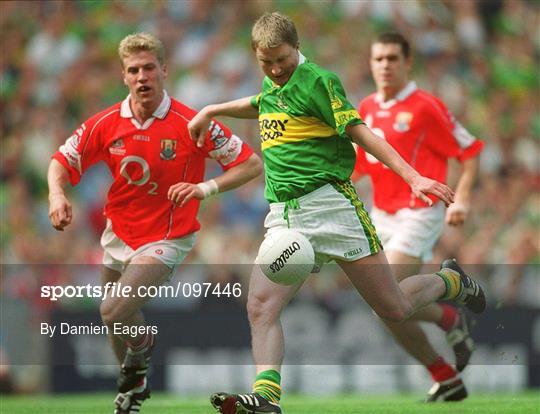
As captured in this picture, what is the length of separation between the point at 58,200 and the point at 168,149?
883mm

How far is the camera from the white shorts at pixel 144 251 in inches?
296

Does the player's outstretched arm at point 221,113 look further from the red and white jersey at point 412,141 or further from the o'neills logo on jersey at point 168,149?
the red and white jersey at point 412,141

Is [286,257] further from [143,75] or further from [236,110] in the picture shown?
[143,75]

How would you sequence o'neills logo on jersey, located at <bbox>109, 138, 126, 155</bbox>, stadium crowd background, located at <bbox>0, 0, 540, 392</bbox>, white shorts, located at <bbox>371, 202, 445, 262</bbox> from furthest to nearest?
stadium crowd background, located at <bbox>0, 0, 540, 392</bbox> → white shorts, located at <bbox>371, 202, 445, 262</bbox> → o'neills logo on jersey, located at <bbox>109, 138, 126, 155</bbox>

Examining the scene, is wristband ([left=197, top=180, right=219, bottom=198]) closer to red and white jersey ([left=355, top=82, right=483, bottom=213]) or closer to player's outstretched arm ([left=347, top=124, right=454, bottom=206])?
player's outstretched arm ([left=347, top=124, right=454, bottom=206])

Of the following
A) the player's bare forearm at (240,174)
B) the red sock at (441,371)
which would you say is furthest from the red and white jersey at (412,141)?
the player's bare forearm at (240,174)

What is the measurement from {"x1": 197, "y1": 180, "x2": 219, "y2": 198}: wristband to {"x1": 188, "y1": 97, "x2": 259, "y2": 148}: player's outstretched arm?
0.26m

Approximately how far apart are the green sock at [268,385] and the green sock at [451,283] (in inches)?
66.8

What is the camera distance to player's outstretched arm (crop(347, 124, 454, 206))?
5.98 m

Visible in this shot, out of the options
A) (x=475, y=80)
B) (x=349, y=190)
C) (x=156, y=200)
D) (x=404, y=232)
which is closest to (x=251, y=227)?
(x=475, y=80)

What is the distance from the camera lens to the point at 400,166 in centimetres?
617

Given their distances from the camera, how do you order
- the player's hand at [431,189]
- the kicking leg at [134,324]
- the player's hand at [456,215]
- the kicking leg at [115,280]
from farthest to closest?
1. the player's hand at [456,215]
2. the kicking leg at [115,280]
3. the kicking leg at [134,324]
4. the player's hand at [431,189]

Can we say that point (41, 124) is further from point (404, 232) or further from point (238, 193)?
point (404, 232)

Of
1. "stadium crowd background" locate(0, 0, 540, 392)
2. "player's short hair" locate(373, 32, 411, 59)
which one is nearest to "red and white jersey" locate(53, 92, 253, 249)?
"player's short hair" locate(373, 32, 411, 59)
